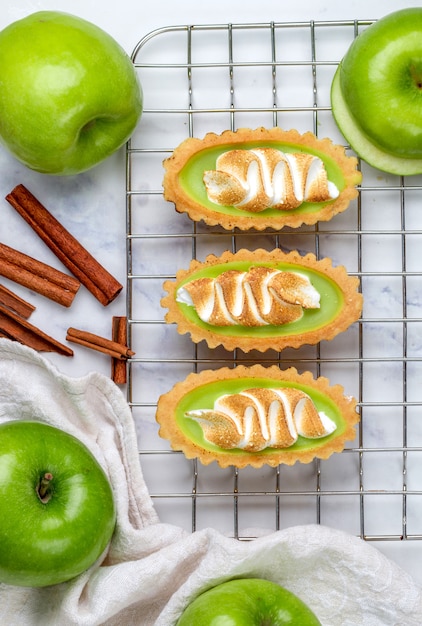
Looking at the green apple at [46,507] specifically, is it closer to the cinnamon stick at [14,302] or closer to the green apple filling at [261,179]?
the cinnamon stick at [14,302]

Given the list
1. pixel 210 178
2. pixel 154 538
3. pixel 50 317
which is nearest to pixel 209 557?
pixel 154 538

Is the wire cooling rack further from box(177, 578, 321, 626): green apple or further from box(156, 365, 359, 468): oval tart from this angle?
box(177, 578, 321, 626): green apple

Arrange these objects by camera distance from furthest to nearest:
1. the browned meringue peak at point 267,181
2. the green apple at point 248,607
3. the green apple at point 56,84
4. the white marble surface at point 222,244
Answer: the white marble surface at point 222,244, the browned meringue peak at point 267,181, the green apple at point 56,84, the green apple at point 248,607

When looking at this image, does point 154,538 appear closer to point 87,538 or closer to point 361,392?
point 87,538

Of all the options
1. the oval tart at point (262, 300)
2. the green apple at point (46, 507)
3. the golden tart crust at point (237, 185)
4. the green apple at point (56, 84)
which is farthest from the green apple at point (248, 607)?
the green apple at point (56, 84)

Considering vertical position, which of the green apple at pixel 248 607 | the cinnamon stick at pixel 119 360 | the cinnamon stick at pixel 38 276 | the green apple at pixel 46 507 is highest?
the cinnamon stick at pixel 38 276

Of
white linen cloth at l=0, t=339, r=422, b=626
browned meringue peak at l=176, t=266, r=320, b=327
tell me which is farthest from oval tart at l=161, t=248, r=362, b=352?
white linen cloth at l=0, t=339, r=422, b=626

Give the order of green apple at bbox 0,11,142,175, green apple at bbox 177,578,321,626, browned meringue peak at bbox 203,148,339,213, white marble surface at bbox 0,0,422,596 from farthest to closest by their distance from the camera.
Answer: white marble surface at bbox 0,0,422,596, browned meringue peak at bbox 203,148,339,213, green apple at bbox 0,11,142,175, green apple at bbox 177,578,321,626
